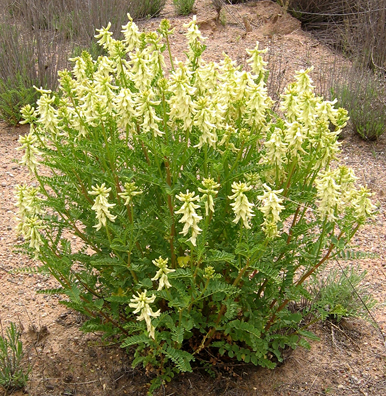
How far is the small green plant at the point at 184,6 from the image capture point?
320 inches

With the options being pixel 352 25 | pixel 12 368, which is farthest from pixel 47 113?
pixel 352 25

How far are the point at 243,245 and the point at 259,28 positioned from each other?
6.53 metres

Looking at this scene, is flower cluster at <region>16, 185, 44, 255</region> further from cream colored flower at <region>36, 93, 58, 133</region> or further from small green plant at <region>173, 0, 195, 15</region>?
small green plant at <region>173, 0, 195, 15</region>

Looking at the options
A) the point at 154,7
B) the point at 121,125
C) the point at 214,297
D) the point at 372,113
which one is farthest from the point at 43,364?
the point at 154,7

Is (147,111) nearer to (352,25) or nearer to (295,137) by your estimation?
(295,137)

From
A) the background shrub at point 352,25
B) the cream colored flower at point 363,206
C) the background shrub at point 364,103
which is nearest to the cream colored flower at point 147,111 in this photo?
the cream colored flower at point 363,206

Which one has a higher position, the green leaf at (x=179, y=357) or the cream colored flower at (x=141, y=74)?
the cream colored flower at (x=141, y=74)

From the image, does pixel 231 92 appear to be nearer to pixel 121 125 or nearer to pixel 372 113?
pixel 121 125

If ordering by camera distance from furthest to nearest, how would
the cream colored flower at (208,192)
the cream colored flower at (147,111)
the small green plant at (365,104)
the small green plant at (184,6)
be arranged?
the small green plant at (184,6) < the small green plant at (365,104) < the cream colored flower at (147,111) < the cream colored flower at (208,192)

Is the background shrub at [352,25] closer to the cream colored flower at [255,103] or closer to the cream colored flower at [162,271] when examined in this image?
the cream colored flower at [255,103]

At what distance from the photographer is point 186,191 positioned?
7.59 ft

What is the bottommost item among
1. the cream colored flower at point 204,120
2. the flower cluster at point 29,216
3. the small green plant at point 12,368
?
the small green plant at point 12,368

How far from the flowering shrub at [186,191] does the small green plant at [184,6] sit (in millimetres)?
5982

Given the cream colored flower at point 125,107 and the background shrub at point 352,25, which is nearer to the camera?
the cream colored flower at point 125,107
